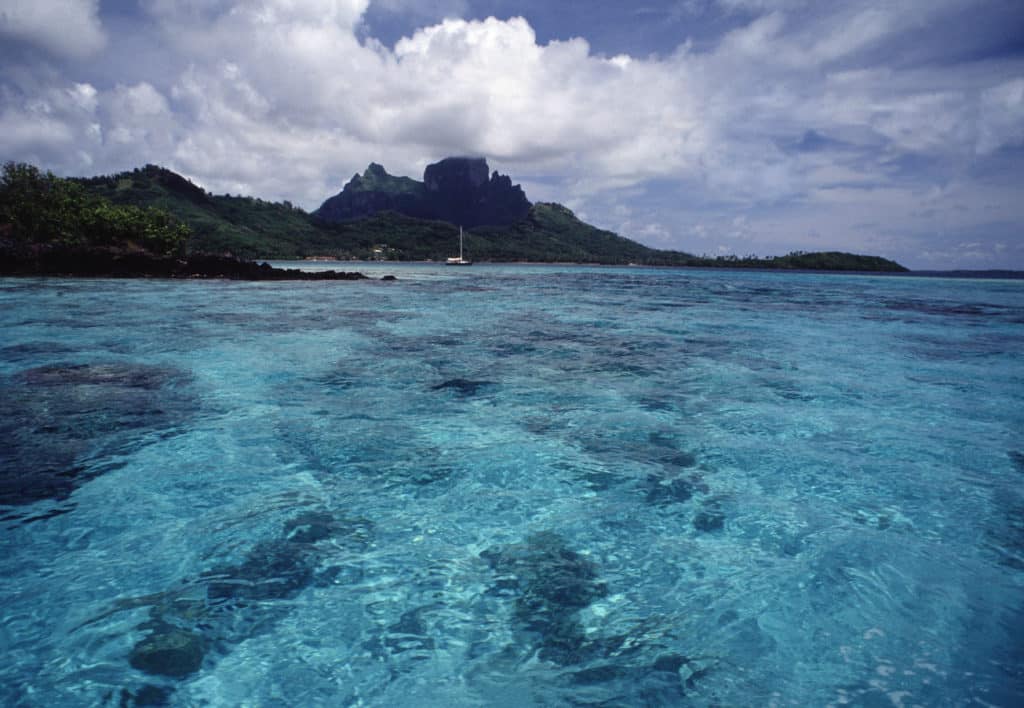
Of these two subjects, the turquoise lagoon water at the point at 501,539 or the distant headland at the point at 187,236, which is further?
the distant headland at the point at 187,236

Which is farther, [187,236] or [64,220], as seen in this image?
[187,236]

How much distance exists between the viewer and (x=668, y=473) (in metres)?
7.50

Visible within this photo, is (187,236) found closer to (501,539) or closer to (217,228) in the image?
(217,228)

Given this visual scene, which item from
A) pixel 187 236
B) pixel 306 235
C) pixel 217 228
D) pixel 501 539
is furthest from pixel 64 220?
pixel 306 235

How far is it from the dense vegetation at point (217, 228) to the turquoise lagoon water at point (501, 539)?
59960 mm

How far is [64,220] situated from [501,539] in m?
74.5

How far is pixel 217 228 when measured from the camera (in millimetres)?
129625

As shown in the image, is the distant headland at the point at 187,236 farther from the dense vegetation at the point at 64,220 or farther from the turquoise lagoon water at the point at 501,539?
the turquoise lagoon water at the point at 501,539

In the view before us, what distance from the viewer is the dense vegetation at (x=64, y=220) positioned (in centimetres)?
5631

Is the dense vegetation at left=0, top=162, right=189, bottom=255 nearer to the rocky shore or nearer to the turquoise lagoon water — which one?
the rocky shore

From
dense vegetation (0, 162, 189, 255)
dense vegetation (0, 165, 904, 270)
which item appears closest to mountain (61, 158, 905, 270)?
dense vegetation (0, 165, 904, 270)

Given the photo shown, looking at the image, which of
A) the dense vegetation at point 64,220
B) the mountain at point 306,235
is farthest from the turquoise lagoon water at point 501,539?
the mountain at point 306,235

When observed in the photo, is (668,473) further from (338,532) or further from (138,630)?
(138,630)

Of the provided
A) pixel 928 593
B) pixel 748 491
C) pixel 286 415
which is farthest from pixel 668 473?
pixel 286 415
